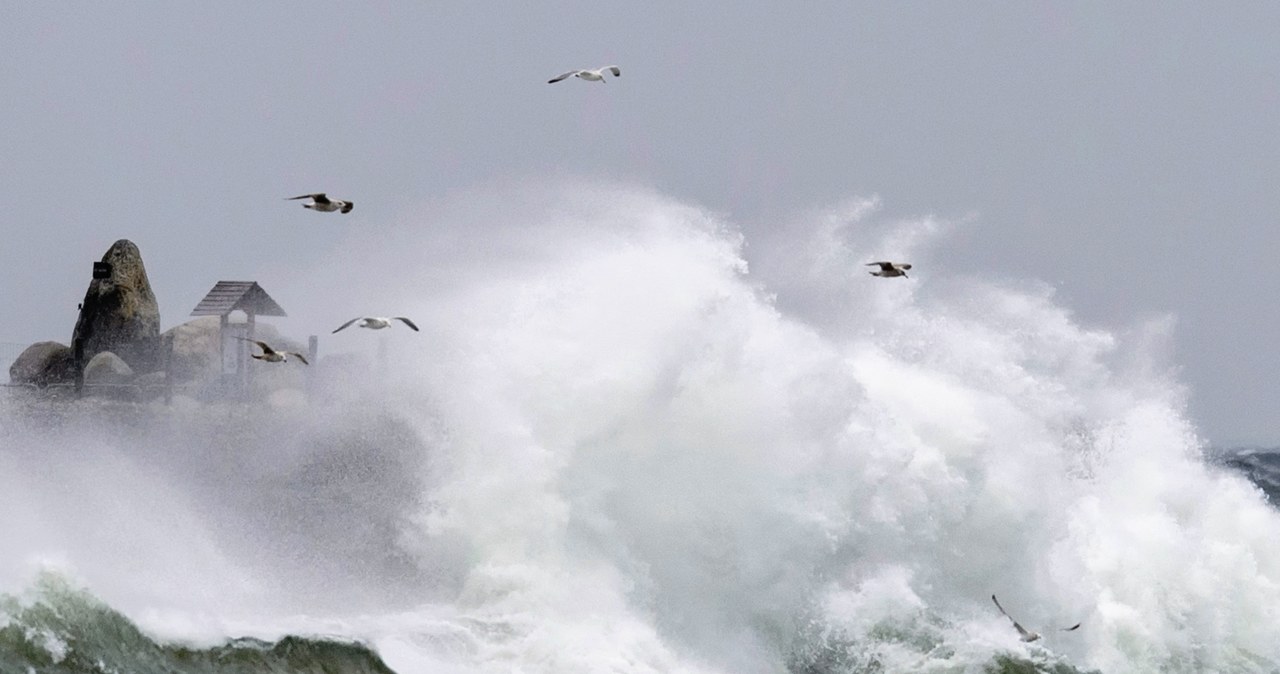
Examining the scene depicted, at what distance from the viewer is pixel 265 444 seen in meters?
33.6

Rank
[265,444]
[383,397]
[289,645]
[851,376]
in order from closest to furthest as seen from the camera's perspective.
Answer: [289,645] < [851,376] < [383,397] < [265,444]

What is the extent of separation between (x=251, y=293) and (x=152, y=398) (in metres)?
5.51

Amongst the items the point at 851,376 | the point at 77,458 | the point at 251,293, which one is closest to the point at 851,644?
the point at 851,376

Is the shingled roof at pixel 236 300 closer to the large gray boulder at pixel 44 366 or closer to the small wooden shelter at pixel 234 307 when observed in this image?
the small wooden shelter at pixel 234 307

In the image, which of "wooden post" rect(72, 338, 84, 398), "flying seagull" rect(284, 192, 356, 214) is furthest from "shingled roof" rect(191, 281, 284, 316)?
"flying seagull" rect(284, 192, 356, 214)

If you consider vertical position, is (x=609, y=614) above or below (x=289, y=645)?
above

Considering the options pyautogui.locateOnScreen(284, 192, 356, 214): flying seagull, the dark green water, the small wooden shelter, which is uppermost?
the small wooden shelter

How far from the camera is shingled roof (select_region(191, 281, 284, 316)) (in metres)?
40.6

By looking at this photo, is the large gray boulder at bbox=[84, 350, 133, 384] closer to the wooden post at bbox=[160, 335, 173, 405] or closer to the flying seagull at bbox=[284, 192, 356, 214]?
the wooden post at bbox=[160, 335, 173, 405]

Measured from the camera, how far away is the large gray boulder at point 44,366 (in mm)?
39438

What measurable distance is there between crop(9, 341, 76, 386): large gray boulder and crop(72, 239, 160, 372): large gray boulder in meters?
0.50

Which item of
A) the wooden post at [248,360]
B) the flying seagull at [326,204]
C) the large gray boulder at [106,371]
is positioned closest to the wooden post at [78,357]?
the large gray boulder at [106,371]

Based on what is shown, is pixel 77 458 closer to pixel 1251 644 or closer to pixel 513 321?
pixel 513 321

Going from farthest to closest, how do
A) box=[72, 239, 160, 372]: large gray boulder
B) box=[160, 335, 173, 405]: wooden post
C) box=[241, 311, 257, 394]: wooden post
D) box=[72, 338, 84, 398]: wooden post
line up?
box=[72, 239, 160, 372]: large gray boulder → box=[72, 338, 84, 398]: wooden post → box=[241, 311, 257, 394]: wooden post → box=[160, 335, 173, 405]: wooden post
